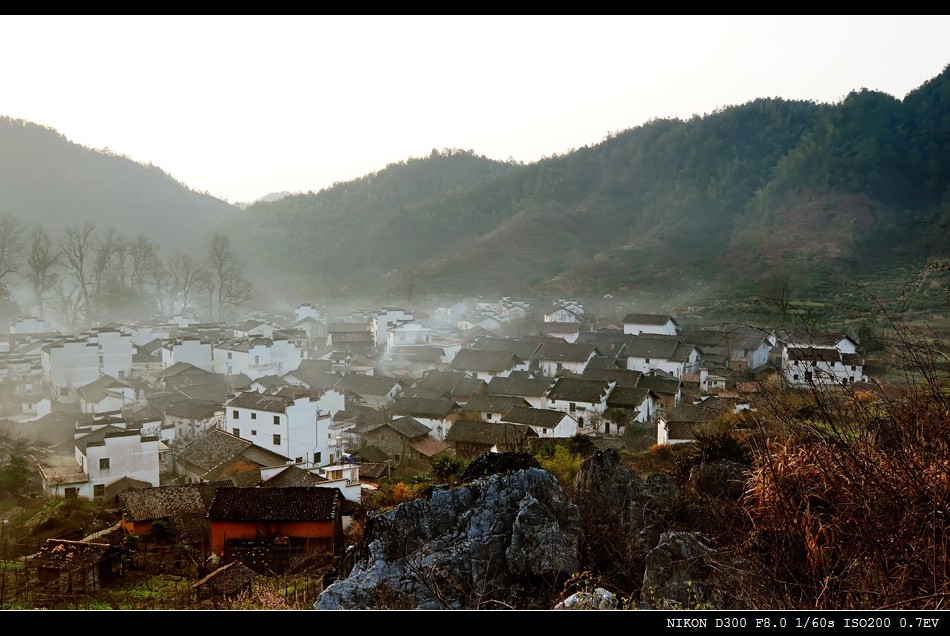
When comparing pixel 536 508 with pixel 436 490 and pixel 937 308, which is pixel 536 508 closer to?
pixel 436 490

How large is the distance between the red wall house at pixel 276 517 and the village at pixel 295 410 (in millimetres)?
18

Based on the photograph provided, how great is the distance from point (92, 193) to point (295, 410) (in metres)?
24.8

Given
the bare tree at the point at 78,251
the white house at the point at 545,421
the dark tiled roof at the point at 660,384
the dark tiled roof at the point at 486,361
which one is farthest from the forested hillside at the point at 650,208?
the bare tree at the point at 78,251

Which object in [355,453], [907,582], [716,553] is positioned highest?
[907,582]

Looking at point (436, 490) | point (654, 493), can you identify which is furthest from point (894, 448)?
point (436, 490)

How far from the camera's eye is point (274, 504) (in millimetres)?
6422

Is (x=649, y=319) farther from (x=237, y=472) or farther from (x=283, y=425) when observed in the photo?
Answer: (x=237, y=472)

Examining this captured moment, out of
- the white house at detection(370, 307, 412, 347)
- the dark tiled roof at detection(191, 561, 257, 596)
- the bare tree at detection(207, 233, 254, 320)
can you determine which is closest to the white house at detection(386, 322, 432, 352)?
the white house at detection(370, 307, 412, 347)

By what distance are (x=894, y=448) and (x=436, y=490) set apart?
8.09 ft

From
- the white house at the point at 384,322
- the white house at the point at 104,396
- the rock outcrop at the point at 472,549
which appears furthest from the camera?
the white house at the point at 384,322

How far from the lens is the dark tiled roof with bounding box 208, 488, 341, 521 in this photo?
6.19 m

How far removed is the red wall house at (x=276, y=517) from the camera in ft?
20.1

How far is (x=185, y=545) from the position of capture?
6.29 metres

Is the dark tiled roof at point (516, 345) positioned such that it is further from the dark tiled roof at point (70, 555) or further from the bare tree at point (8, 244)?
the dark tiled roof at point (70, 555)
